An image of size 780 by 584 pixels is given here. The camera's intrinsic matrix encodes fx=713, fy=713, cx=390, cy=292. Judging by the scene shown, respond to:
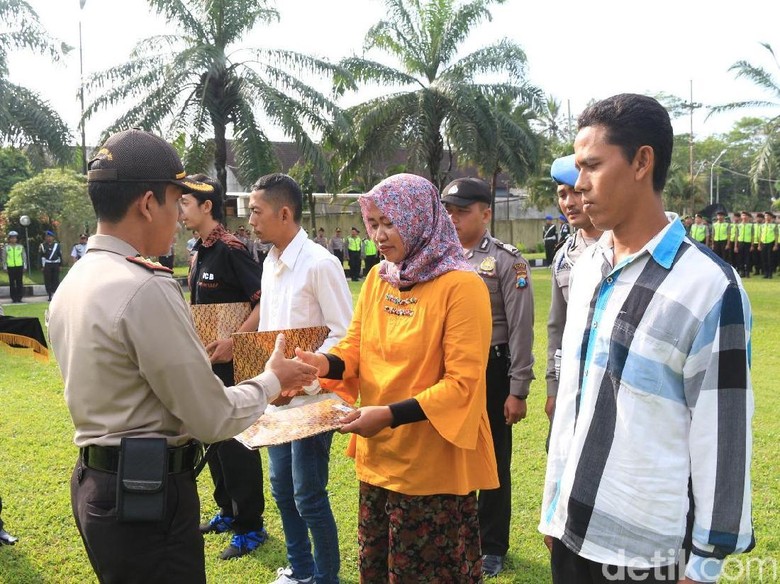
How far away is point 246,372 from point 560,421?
4.56 ft

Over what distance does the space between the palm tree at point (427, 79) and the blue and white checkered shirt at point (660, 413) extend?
19.4 m

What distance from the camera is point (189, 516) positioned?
229cm

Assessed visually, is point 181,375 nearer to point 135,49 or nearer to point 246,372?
point 246,372

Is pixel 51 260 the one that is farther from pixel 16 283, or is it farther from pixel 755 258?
pixel 755 258

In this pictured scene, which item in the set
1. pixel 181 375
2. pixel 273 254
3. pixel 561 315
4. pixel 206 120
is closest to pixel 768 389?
pixel 561 315

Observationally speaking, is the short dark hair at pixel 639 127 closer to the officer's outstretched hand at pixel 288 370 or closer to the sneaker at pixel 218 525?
the officer's outstretched hand at pixel 288 370

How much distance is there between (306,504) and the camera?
3.33 m

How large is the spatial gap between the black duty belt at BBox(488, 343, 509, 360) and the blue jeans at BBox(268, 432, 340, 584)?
1.02m

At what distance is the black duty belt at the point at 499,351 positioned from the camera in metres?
3.88

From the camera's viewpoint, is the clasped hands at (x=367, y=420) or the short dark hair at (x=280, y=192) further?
the short dark hair at (x=280, y=192)

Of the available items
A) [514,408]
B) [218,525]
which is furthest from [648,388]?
[218,525]

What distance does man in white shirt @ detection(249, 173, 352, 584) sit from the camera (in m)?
3.34

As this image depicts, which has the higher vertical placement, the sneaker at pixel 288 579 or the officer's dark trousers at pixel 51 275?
the officer's dark trousers at pixel 51 275

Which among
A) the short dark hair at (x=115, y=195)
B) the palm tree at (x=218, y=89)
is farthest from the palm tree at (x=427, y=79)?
the short dark hair at (x=115, y=195)
